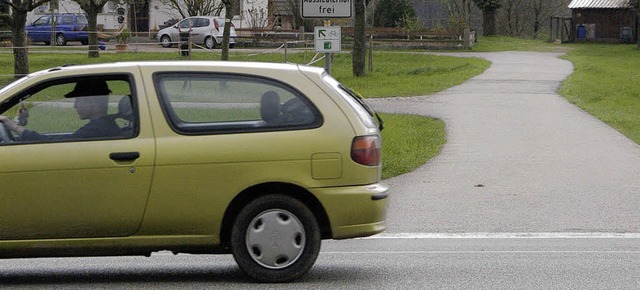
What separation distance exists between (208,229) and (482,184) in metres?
6.70

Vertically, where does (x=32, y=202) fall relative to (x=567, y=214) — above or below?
above

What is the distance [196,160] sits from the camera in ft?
24.1

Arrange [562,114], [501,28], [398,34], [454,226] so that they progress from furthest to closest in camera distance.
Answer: [501,28] < [398,34] < [562,114] < [454,226]

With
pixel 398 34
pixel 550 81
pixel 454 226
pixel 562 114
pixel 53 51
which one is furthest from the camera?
pixel 398 34

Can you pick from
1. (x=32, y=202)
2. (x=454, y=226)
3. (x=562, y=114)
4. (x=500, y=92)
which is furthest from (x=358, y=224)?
(x=500, y=92)

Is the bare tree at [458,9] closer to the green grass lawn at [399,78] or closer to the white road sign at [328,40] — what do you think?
the green grass lawn at [399,78]

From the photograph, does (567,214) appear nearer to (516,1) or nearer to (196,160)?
(196,160)

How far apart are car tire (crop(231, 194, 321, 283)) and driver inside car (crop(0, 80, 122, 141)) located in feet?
3.32

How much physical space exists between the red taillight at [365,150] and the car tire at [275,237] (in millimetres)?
468

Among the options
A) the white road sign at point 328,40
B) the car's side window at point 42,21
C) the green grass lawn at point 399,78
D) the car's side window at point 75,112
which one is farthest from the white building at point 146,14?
the car's side window at point 75,112

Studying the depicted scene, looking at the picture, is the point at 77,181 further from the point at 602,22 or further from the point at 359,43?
the point at 602,22

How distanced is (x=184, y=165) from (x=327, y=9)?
345 inches

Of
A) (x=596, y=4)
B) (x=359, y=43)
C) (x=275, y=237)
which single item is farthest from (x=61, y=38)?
(x=275, y=237)

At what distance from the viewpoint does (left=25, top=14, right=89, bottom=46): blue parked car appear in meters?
53.8
